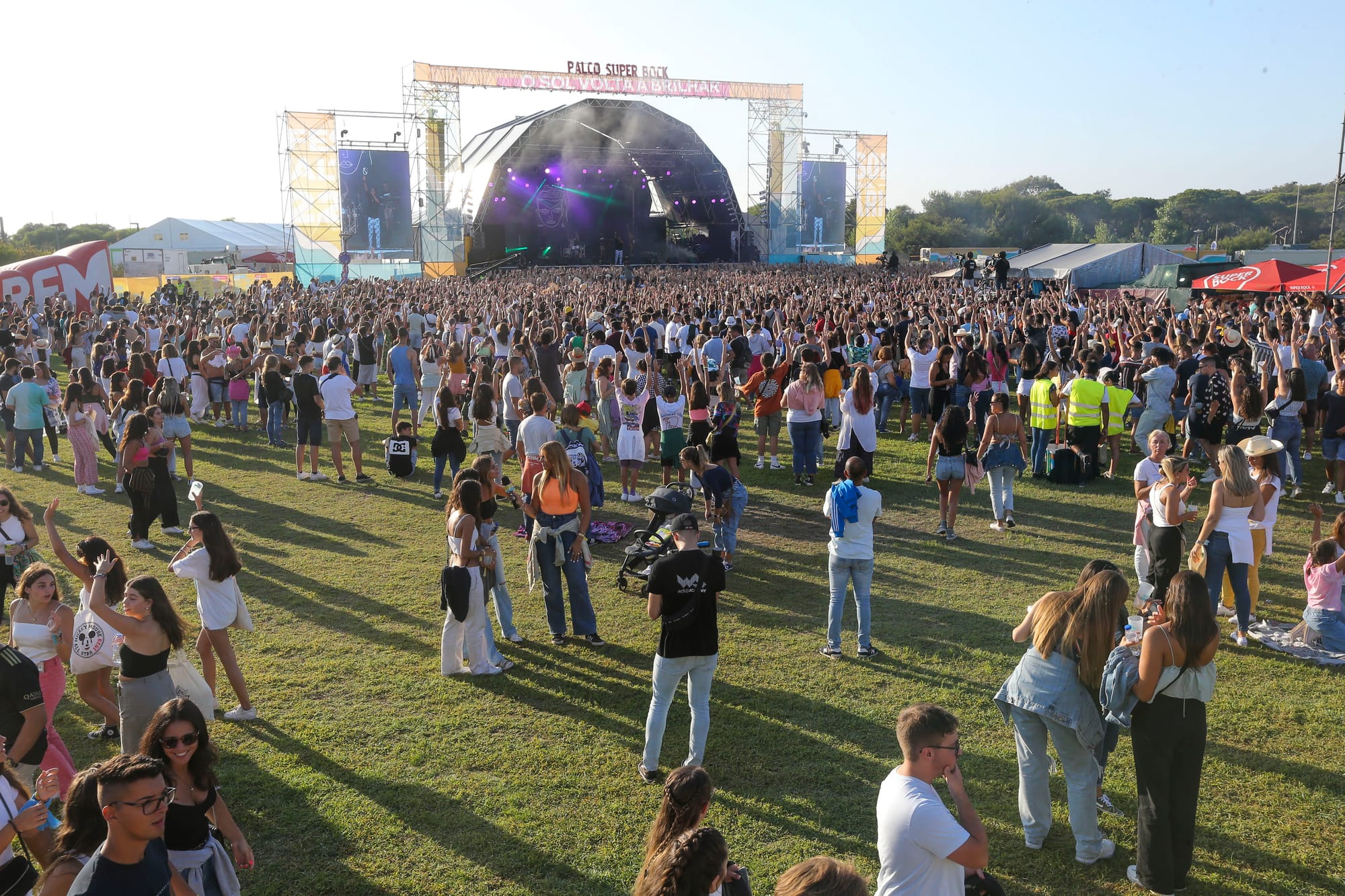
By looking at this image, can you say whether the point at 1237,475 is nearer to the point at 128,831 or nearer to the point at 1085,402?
the point at 1085,402

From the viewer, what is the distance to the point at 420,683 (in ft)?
20.8

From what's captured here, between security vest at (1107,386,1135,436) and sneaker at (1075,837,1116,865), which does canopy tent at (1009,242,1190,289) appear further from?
sneaker at (1075,837,1116,865)

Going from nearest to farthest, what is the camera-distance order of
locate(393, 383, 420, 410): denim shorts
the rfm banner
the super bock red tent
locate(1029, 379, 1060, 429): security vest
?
1. locate(1029, 379, 1060, 429): security vest
2. locate(393, 383, 420, 410): denim shorts
3. the super bock red tent
4. the rfm banner

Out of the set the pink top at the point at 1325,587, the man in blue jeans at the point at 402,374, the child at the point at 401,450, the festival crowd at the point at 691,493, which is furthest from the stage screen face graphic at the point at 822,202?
the pink top at the point at 1325,587

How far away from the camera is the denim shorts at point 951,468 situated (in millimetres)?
8875

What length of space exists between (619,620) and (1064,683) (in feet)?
13.0

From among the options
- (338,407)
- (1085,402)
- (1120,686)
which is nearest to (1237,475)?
(1120,686)

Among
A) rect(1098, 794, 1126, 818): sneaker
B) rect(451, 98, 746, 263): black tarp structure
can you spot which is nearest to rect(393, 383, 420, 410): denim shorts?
rect(1098, 794, 1126, 818): sneaker

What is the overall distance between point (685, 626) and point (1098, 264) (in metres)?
27.1

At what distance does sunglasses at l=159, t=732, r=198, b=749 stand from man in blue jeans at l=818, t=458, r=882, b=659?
4022 mm

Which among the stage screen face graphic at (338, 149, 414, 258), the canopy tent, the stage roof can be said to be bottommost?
the canopy tent

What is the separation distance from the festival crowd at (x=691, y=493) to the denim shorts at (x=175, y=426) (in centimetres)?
5

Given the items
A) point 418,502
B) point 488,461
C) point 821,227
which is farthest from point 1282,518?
point 821,227

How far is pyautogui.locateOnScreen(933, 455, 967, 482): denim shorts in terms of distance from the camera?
29.1ft
